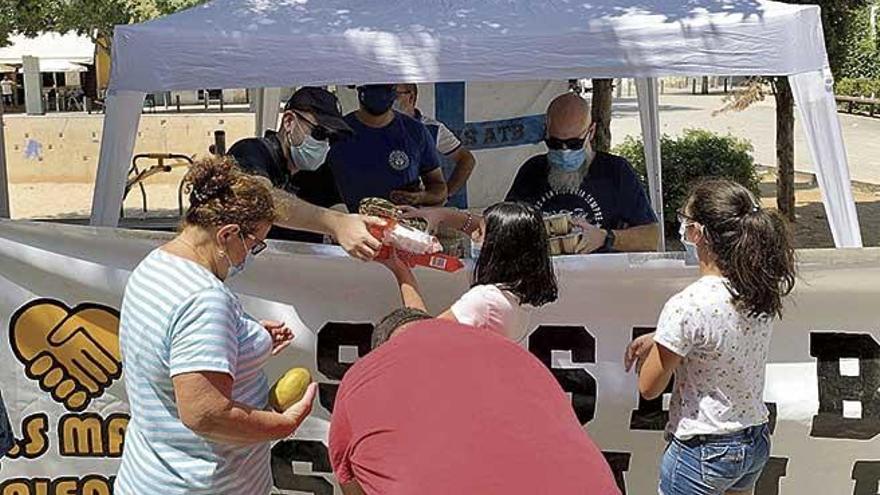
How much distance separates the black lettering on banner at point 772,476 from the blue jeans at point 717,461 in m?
0.51

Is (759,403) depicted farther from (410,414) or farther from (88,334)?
(88,334)

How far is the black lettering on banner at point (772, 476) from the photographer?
3381 mm

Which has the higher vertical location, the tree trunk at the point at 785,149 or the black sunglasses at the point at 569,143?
the black sunglasses at the point at 569,143

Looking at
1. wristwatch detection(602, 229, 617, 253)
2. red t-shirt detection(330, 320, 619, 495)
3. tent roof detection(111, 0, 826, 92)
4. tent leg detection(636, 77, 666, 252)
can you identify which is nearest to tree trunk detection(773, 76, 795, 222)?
tent leg detection(636, 77, 666, 252)

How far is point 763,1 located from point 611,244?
179cm

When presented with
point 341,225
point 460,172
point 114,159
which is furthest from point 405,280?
point 460,172

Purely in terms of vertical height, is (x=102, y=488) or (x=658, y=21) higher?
(x=658, y=21)

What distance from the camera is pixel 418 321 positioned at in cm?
216

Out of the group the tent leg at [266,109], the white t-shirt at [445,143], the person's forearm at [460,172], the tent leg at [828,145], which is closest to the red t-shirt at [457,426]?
the tent leg at [828,145]

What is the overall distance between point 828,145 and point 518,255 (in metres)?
2.57

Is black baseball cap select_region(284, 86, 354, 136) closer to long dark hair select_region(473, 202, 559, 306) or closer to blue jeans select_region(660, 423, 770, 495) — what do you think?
long dark hair select_region(473, 202, 559, 306)

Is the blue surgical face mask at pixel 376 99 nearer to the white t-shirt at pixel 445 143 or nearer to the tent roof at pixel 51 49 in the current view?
the white t-shirt at pixel 445 143

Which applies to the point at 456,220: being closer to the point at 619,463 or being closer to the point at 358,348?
the point at 358,348

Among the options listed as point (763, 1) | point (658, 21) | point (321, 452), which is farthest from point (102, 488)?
point (763, 1)
